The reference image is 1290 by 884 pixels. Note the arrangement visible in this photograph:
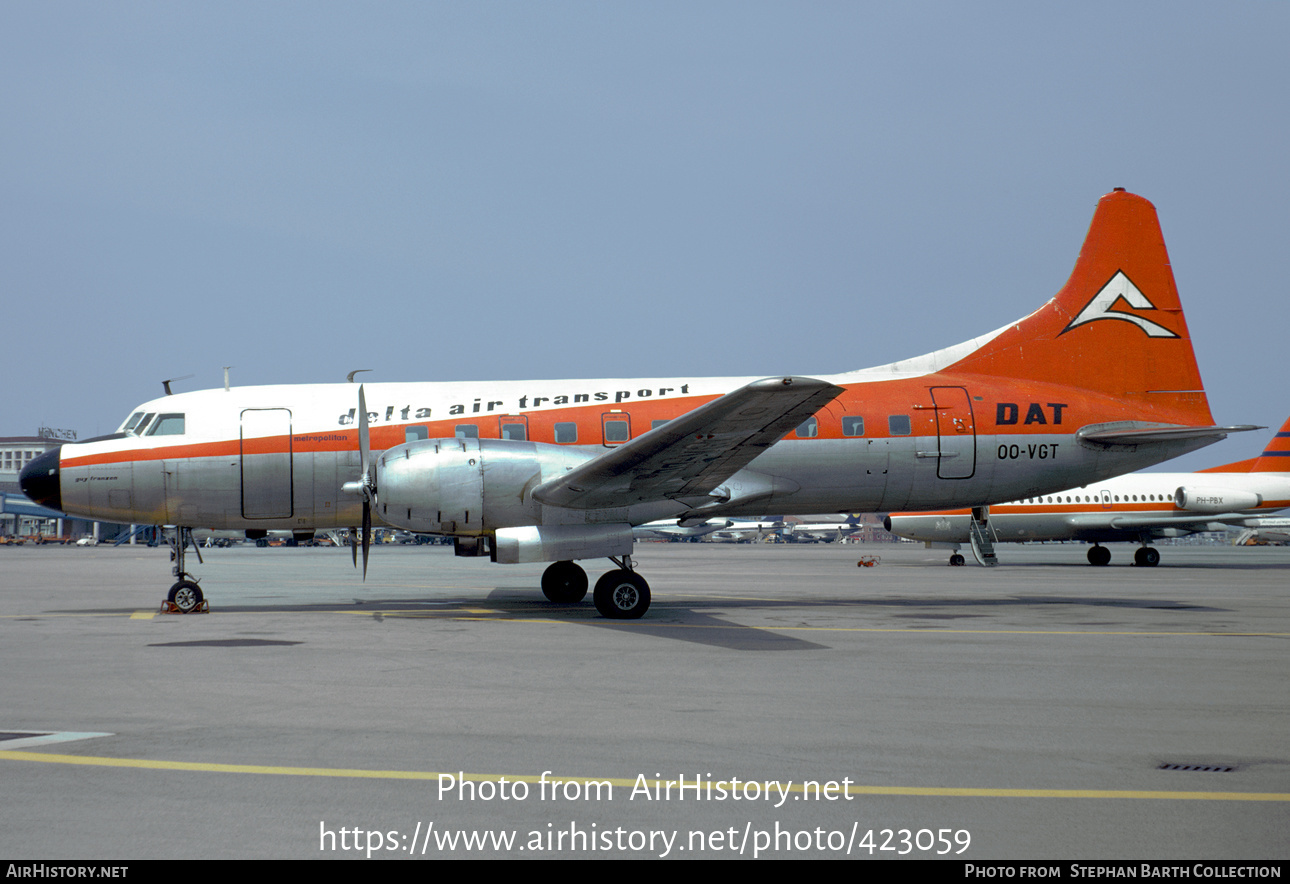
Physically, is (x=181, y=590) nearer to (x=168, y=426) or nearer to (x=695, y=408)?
(x=168, y=426)

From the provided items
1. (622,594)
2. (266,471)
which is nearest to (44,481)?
(266,471)

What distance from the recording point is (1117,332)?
1902cm

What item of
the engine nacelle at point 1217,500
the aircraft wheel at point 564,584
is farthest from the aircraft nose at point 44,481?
the engine nacelle at point 1217,500

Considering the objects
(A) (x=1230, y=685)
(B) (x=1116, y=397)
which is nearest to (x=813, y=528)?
(B) (x=1116, y=397)

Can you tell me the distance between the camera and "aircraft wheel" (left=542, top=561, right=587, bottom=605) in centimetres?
1870

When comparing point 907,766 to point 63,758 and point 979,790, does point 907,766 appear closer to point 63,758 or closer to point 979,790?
point 979,790

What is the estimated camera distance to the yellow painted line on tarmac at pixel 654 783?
5359 mm

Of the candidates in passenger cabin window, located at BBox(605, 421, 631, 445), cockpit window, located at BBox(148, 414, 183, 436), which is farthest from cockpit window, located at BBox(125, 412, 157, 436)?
passenger cabin window, located at BBox(605, 421, 631, 445)

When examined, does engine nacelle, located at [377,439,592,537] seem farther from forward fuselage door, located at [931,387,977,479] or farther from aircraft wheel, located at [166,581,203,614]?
forward fuselage door, located at [931,387,977,479]

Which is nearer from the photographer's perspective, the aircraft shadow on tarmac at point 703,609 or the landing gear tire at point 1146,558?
the aircraft shadow on tarmac at point 703,609

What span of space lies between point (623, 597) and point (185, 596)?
26.0ft

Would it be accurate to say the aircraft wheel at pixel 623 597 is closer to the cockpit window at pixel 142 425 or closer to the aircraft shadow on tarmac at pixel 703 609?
the aircraft shadow on tarmac at pixel 703 609

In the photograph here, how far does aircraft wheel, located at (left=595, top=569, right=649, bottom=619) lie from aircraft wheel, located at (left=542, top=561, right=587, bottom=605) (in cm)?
307

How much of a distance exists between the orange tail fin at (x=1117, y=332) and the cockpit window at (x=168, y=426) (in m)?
14.9
